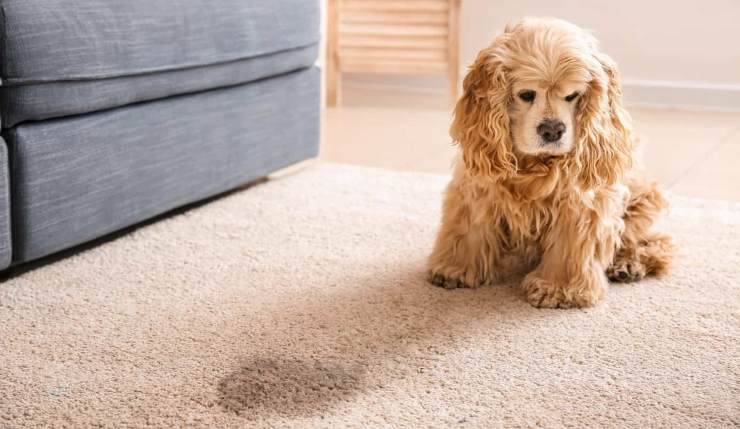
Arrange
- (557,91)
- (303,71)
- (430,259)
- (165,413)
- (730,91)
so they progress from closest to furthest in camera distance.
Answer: (165,413), (557,91), (430,259), (303,71), (730,91)

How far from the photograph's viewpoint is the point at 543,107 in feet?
5.60

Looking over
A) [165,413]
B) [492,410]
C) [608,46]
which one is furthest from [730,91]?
[165,413]

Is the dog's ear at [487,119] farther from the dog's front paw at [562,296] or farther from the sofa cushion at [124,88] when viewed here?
the sofa cushion at [124,88]

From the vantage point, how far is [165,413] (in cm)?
133

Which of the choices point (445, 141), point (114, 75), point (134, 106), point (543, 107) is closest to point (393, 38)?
point (445, 141)

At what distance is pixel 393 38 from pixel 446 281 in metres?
2.72

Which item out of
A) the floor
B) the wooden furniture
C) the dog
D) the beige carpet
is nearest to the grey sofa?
the beige carpet

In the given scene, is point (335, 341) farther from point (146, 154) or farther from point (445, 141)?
point (445, 141)

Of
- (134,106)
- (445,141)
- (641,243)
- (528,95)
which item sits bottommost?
(445,141)

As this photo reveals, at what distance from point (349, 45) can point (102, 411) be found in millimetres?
3403

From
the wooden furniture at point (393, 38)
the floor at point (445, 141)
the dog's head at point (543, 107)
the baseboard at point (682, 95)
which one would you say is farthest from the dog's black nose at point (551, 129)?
the baseboard at point (682, 95)

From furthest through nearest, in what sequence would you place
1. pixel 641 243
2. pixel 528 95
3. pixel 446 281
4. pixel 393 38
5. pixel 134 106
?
1. pixel 393 38
2. pixel 134 106
3. pixel 641 243
4. pixel 446 281
5. pixel 528 95

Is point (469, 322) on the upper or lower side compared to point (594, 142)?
lower

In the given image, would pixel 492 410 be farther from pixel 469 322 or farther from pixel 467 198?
pixel 467 198
